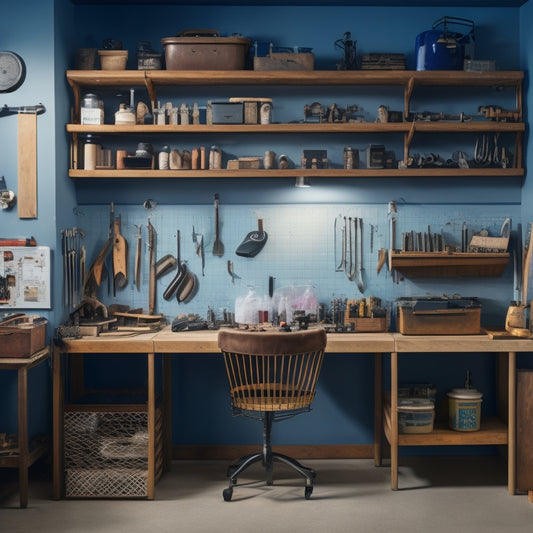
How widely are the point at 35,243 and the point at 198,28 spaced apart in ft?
5.48

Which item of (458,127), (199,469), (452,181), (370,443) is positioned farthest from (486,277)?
(199,469)

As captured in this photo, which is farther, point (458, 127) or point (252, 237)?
point (252, 237)

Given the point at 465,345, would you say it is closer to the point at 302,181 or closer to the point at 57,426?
the point at 302,181

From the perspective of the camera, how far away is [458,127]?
408cm

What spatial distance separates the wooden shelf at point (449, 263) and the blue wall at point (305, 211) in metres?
0.09

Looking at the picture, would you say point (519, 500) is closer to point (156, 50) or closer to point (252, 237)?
point (252, 237)

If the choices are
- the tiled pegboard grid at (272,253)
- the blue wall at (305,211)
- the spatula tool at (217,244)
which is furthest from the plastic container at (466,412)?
the spatula tool at (217,244)

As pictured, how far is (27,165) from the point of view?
391 cm

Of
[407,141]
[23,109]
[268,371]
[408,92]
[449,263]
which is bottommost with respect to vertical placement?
[268,371]

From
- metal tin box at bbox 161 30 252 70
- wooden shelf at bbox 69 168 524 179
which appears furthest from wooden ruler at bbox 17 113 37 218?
metal tin box at bbox 161 30 252 70

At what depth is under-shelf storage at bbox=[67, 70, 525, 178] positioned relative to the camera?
13.4 feet

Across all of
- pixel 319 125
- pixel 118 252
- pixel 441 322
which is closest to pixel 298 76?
pixel 319 125

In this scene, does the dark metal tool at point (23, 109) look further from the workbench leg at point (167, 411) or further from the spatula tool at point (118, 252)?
the workbench leg at point (167, 411)

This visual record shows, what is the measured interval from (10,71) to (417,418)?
3.02 m
